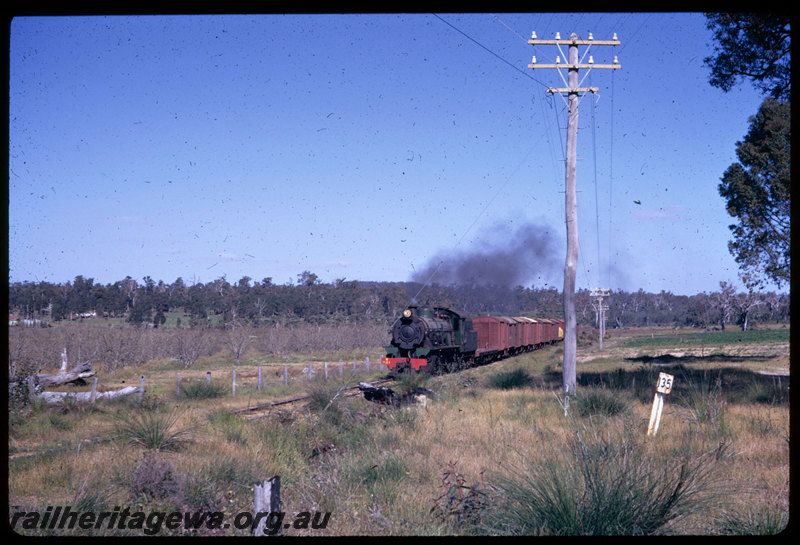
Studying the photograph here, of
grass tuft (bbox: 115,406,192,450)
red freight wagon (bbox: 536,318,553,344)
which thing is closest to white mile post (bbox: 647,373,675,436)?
grass tuft (bbox: 115,406,192,450)

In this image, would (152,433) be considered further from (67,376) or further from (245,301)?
(245,301)

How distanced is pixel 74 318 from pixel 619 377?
172 feet

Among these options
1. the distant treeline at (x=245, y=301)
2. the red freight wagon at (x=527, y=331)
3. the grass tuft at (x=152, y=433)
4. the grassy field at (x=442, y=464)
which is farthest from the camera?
the distant treeline at (x=245, y=301)

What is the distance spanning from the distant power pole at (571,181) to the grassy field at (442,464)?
139cm

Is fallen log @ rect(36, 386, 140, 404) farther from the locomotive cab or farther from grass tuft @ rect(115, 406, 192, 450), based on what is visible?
the locomotive cab

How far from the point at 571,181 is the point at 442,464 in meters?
9.33

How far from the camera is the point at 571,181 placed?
15516mm

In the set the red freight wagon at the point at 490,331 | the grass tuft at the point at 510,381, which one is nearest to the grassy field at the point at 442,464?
the grass tuft at the point at 510,381

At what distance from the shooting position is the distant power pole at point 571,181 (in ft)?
49.7

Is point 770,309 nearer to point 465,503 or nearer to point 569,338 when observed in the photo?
point 569,338

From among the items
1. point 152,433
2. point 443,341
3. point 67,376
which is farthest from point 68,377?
point 152,433

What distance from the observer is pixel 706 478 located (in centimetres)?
621

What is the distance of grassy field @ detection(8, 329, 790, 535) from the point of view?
5.44 metres

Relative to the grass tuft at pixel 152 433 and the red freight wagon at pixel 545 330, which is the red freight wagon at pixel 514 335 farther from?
the grass tuft at pixel 152 433
